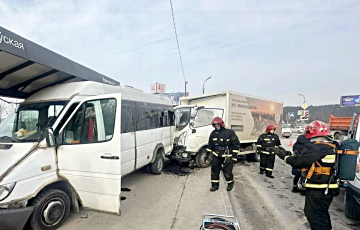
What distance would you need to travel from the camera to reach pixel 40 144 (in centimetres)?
291

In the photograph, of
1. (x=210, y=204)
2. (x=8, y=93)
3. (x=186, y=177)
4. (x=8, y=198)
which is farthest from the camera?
(x=186, y=177)

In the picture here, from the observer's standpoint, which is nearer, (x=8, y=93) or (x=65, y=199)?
(x=65, y=199)

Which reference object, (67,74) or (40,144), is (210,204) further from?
(67,74)

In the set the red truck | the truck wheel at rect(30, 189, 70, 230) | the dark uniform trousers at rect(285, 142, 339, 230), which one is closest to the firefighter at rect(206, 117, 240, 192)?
the dark uniform trousers at rect(285, 142, 339, 230)

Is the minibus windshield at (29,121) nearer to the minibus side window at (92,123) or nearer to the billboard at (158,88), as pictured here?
the minibus side window at (92,123)

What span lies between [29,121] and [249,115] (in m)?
7.19

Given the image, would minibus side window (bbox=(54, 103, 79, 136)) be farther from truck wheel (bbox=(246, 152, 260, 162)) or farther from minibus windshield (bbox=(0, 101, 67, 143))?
truck wheel (bbox=(246, 152, 260, 162))

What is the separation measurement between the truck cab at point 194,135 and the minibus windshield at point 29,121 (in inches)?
159

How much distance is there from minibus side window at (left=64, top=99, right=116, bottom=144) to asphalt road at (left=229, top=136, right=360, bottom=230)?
9.66 feet

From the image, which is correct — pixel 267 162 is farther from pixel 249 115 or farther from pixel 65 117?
pixel 65 117

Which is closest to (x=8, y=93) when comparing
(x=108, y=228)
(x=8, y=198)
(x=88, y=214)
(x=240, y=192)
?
(x=8, y=198)

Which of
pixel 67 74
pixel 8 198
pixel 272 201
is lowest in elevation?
pixel 272 201

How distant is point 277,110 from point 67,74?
9223 millimetres

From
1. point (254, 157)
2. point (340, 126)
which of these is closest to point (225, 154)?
point (254, 157)
